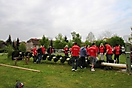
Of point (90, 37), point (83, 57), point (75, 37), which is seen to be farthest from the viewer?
point (90, 37)

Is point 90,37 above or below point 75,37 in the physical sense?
above

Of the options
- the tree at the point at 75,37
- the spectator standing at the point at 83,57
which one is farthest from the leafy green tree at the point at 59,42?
the spectator standing at the point at 83,57

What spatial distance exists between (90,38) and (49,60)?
48.1m

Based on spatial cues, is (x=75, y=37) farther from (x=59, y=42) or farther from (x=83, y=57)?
(x=83, y=57)

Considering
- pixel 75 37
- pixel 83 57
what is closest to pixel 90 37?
pixel 75 37

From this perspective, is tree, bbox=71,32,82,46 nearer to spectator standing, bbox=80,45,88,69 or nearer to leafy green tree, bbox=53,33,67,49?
leafy green tree, bbox=53,33,67,49

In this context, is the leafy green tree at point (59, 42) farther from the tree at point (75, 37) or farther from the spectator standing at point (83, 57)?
the spectator standing at point (83, 57)

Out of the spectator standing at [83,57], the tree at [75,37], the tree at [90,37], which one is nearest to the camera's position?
the spectator standing at [83,57]

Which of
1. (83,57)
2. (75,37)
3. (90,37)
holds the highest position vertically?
(90,37)

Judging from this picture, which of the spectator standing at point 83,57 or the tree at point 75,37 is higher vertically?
the tree at point 75,37

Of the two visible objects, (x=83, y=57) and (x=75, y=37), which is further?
(x=75, y=37)

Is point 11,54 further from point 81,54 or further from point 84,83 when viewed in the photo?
point 84,83

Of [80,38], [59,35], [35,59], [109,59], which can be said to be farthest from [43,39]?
[109,59]

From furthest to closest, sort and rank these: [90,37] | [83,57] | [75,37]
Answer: [90,37]
[75,37]
[83,57]
